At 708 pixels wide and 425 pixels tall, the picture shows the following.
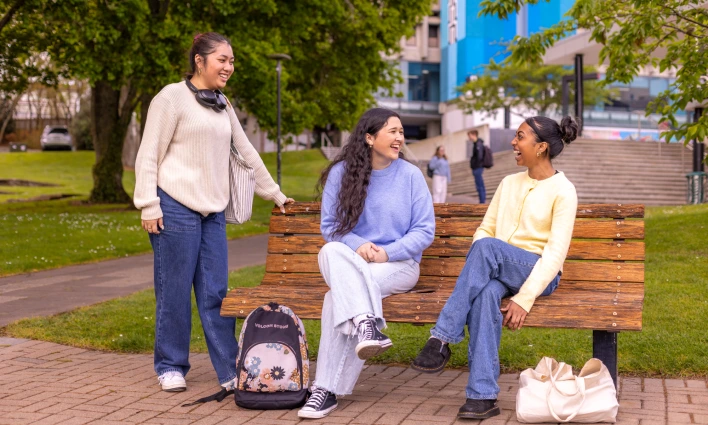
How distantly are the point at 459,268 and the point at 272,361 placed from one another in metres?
1.41

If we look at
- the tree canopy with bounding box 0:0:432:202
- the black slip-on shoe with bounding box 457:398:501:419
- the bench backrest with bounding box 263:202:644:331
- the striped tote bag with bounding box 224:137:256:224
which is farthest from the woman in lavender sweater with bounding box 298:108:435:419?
the tree canopy with bounding box 0:0:432:202

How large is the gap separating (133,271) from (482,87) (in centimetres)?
4692

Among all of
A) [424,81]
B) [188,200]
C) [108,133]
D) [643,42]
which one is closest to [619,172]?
[108,133]

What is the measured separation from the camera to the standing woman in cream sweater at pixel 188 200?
5.62 metres

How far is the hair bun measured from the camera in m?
5.34

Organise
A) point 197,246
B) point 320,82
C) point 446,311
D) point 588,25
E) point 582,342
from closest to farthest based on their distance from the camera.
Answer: point 446,311 < point 197,246 < point 582,342 < point 588,25 < point 320,82

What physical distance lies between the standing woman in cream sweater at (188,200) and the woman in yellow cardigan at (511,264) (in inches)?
59.3

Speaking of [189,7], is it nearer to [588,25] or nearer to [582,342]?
[588,25]

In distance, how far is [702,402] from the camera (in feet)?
17.0

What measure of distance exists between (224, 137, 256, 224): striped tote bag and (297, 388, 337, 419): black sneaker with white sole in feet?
4.32

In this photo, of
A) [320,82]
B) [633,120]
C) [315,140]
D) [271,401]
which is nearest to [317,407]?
[271,401]

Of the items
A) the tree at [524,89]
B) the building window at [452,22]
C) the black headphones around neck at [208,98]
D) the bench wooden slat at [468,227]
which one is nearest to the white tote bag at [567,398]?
the bench wooden slat at [468,227]

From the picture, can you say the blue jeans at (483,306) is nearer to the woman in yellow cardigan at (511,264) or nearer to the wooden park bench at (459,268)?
the woman in yellow cardigan at (511,264)

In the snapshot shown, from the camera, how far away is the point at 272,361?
17.3 ft
